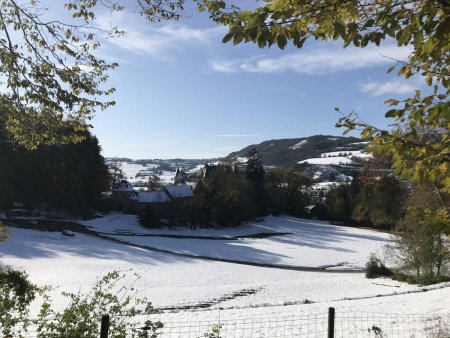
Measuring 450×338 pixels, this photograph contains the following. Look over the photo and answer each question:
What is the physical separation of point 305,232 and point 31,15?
51841 mm

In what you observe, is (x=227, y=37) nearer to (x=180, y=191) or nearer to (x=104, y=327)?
(x=104, y=327)

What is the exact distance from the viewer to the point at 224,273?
28547 mm

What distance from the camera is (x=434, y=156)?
3.43m

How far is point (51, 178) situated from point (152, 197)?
576 inches

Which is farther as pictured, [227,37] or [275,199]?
[275,199]

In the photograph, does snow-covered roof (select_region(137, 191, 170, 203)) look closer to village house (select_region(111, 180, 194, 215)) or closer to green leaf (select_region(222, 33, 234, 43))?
village house (select_region(111, 180, 194, 215))

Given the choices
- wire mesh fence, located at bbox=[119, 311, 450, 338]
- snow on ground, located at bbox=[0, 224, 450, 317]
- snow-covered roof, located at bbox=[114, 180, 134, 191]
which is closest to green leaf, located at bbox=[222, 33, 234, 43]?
wire mesh fence, located at bbox=[119, 311, 450, 338]

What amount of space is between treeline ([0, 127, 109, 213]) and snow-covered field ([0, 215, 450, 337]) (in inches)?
282

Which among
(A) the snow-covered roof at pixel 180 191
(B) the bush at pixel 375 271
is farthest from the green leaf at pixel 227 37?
(A) the snow-covered roof at pixel 180 191

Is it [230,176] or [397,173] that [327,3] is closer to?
[397,173]

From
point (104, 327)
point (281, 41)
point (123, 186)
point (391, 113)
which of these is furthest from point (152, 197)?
point (281, 41)

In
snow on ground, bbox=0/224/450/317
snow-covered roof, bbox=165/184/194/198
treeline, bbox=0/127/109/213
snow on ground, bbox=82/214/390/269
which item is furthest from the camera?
snow-covered roof, bbox=165/184/194/198

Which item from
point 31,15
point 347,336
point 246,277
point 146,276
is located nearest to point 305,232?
point 246,277

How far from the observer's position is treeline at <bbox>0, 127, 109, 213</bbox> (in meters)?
52.0
